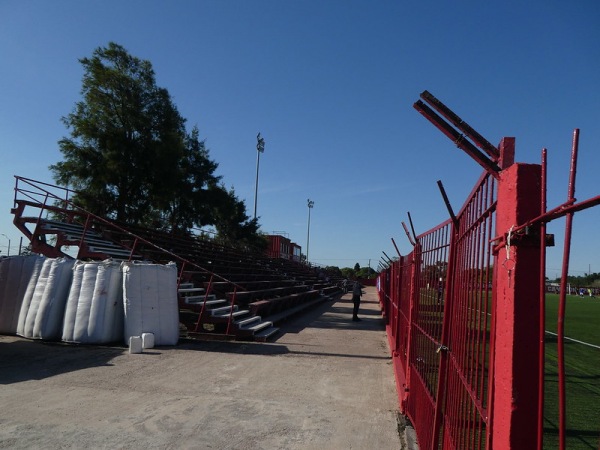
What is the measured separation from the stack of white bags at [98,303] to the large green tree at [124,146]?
11.2 m

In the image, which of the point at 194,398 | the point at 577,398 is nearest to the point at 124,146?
the point at 194,398

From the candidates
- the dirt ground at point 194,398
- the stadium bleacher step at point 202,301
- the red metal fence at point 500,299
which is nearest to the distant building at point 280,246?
the stadium bleacher step at point 202,301

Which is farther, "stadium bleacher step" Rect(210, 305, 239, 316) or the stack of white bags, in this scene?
"stadium bleacher step" Rect(210, 305, 239, 316)

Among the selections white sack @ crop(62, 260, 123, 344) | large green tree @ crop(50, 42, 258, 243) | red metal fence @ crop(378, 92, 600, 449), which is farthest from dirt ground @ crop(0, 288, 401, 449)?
large green tree @ crop(50, 42, 258, 243)

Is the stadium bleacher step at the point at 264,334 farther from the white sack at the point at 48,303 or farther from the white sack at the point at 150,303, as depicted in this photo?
the white sack at the point at 48,303

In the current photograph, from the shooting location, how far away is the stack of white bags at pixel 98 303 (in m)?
10.1

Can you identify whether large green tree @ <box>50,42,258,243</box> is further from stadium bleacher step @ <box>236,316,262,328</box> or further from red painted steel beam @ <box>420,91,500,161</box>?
red painted steel beam @ <box>420,91,500,161</box>

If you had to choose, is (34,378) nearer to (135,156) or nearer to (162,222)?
(135,156)

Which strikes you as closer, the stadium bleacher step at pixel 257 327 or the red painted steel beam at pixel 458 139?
the red painted steel beam at pixel 458 139

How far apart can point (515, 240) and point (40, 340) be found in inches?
436

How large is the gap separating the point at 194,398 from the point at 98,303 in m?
4.67

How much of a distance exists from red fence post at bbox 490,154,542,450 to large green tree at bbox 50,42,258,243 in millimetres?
21564

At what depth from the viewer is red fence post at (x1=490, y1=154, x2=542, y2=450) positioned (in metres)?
1.73

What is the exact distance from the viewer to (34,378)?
7.12 m
